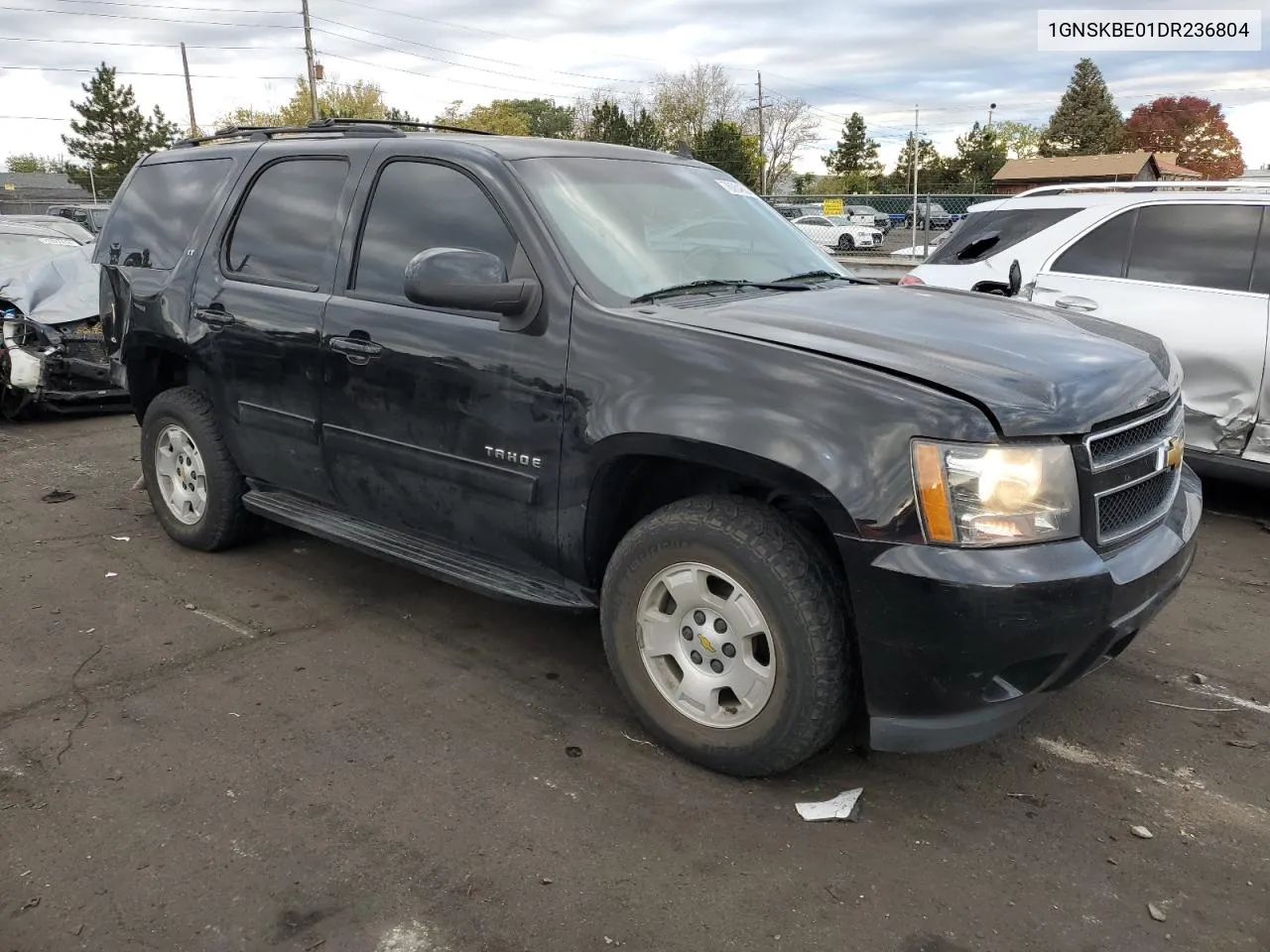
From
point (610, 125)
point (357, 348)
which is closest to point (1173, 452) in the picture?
point (357, 348)

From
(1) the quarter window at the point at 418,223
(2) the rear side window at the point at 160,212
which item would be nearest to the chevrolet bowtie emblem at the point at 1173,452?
(1) the quarter window at the point at 418,223

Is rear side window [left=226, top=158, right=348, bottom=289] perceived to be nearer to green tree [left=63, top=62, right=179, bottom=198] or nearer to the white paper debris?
the white paper debris

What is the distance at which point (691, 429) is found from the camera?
2.86 metres

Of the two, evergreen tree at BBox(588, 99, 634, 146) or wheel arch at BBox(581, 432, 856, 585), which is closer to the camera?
wheel arch at BBox(581, 432, 856, 585)

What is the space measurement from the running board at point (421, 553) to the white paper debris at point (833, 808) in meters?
0.96

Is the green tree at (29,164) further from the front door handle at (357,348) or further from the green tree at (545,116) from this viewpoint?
the front door handle at (357,348)

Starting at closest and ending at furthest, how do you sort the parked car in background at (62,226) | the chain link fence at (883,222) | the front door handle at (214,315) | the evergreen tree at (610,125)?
the front door handle at (214,315) < the parked car in background at (62,226) < the chain link fence at (883,222) < the evergreen tree at (610,125)

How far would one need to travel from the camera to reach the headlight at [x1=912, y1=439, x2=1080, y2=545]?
99.7 inches

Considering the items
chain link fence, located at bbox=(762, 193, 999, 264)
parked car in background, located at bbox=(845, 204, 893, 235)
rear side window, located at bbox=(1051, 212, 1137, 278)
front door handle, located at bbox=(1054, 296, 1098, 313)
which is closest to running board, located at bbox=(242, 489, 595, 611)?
front door handle, located at bbox=(1054, 296, 1098, 313)

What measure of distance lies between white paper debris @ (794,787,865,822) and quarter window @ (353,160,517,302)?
6.68ft

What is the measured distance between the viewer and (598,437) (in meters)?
3.09

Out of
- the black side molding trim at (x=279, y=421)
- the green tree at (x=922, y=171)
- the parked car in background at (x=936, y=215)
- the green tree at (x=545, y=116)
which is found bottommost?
the black side molding trim at (x=279, y=421)

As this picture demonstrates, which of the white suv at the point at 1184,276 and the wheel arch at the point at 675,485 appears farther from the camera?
the white suv at the point at 1184,276

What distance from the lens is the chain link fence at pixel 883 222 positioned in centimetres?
1633
